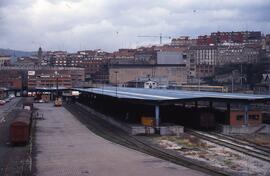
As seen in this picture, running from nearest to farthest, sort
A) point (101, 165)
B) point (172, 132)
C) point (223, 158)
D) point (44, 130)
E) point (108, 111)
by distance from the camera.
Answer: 1. point (101, 165)
2. point (223, 158)
3. point (172, 132)
4. point (44, 130)
5. point (108, 111)

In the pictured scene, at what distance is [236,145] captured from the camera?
40469mm

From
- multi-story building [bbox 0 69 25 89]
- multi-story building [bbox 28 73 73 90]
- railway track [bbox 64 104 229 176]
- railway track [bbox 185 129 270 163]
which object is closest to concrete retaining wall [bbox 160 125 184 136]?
railway track [bbox 185 129 270 163]

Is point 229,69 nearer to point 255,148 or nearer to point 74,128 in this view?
point 74,128

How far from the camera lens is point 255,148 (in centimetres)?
3891

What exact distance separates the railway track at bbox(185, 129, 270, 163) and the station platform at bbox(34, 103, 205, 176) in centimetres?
735

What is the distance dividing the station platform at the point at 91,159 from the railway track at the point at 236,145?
24.1 ft

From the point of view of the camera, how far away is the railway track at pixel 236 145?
35.7 metres

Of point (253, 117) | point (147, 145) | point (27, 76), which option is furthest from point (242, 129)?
point (27, 76)

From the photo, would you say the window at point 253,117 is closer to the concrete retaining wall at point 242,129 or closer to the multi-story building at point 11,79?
the concrete retaining wall at point 242,129

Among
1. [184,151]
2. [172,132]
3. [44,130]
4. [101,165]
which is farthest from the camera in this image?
[44,130]

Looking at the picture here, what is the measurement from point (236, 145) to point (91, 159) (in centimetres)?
1288

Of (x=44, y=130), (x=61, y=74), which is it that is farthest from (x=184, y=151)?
(x=61, y=74)

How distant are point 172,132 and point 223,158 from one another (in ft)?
46.1

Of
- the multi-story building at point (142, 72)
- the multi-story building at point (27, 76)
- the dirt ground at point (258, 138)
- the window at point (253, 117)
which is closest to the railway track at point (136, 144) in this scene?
the dirt ground at point (258, 138)
